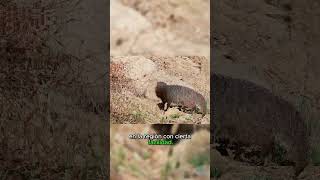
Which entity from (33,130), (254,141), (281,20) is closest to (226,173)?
(254,141)

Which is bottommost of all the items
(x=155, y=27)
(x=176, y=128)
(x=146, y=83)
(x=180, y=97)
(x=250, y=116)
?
(x=176, y=128)

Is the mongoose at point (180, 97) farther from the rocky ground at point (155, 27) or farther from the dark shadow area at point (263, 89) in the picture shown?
the rocky ground at point (155, 27)

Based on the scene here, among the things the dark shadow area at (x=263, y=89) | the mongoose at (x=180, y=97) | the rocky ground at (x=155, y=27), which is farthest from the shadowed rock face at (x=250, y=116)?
the rocky ground at (x=155, y=27)

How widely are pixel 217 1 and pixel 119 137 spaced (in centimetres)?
135

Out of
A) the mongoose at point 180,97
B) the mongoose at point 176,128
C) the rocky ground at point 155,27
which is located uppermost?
the rocky ground at point 155,27

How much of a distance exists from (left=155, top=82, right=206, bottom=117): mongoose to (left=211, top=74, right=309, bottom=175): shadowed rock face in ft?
0.37

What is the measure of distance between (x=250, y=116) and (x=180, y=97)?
0.58 meters

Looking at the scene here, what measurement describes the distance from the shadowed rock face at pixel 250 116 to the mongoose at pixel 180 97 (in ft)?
0.37

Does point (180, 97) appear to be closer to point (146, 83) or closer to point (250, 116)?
point (146, 83)

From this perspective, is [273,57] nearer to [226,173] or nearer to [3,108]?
[226,173]

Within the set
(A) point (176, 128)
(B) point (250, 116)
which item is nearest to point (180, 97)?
(A) point (176, 128)

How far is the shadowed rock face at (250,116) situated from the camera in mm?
3971

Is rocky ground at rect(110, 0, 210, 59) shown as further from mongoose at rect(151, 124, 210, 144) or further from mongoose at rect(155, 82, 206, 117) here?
mongoose at rect(151, 124, 210, 144)

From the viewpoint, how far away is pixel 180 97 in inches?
158
